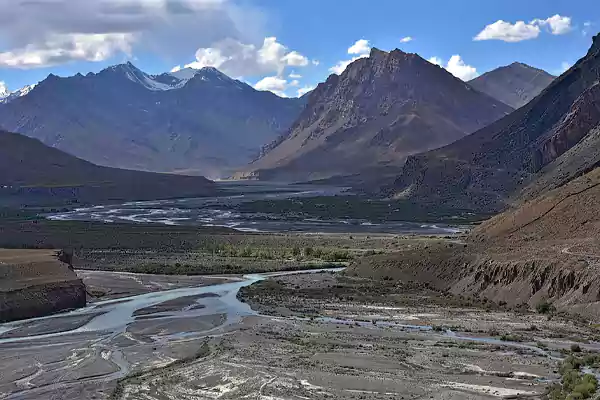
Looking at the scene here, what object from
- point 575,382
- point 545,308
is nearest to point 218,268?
point 545,308

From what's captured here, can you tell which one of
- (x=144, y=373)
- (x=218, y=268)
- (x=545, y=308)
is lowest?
(x=144, y=373)

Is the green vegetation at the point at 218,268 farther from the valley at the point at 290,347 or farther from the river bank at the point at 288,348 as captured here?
the river bank at the point at 288,348

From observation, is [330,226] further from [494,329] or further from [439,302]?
[494,329]

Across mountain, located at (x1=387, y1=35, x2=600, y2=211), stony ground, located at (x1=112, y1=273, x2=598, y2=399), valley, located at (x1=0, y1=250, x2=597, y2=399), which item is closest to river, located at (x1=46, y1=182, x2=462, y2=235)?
mountain, located at (x1=387, y1=35, x2=600, y2=211)

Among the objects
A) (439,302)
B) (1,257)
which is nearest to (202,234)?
(1,257)

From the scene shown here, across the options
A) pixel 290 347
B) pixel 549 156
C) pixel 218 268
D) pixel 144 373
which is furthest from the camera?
pixel 549 156

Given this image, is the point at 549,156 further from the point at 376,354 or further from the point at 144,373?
the point at 144,373
